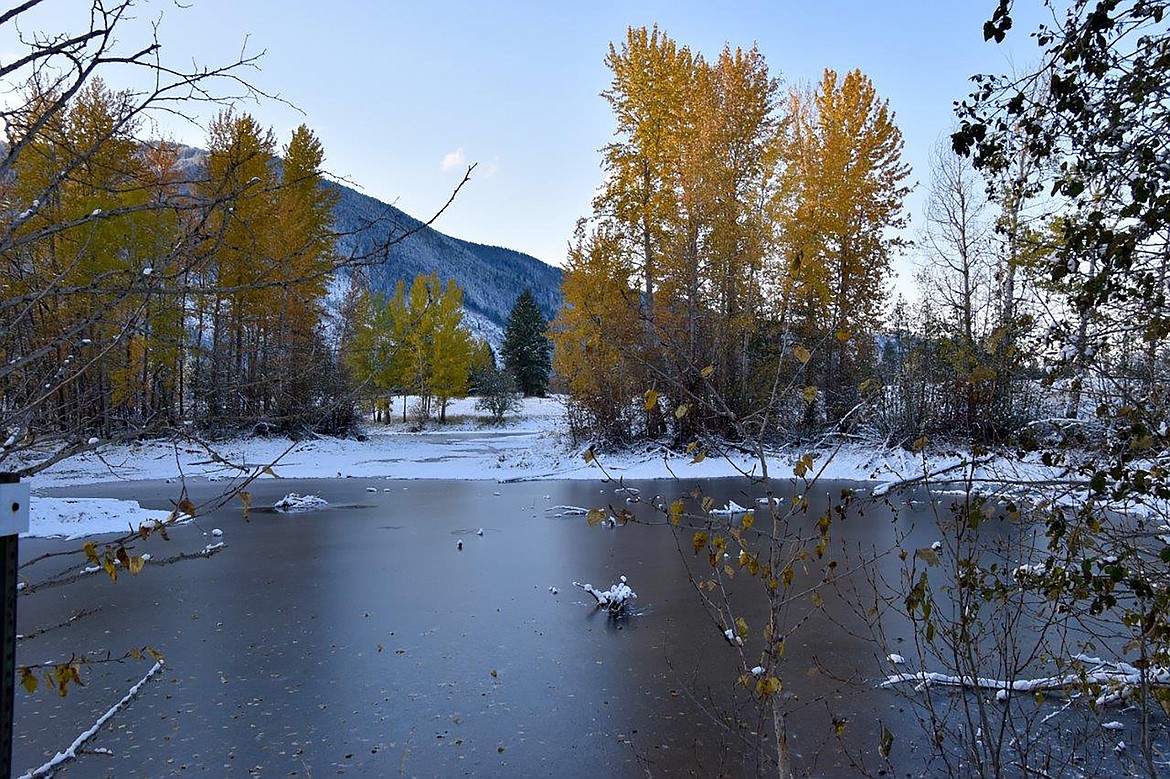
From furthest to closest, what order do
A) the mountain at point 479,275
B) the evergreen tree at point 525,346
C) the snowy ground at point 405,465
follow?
the mountain at point 479,275, the evergreen tree at point 525,346, the snowy ground at point 405,465

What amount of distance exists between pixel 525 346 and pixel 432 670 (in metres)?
55.7

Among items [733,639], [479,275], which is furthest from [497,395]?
[479,275]

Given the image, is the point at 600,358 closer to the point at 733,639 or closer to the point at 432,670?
the point at 432,670

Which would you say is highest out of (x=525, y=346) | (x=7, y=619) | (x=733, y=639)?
(x=525, y=346)

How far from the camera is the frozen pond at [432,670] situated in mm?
3895

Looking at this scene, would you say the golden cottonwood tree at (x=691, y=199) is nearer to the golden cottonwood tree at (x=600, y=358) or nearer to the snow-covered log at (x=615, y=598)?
the golden cottonwood tree at (x=600, y=358)

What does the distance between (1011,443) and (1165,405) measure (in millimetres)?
484

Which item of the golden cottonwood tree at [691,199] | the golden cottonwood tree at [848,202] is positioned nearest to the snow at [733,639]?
the golden cottonwood tree at [691,199]

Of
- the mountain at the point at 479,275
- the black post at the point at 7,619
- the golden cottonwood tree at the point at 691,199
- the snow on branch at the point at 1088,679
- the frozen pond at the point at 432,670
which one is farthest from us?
the mountain at the point at 479,275

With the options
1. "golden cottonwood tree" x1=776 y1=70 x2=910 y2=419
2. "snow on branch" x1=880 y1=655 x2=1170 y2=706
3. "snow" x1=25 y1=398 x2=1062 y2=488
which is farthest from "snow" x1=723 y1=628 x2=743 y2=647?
"golden cottonwood tree" x1=776 y1=70 x2=910 y2=419

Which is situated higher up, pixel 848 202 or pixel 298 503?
pixel 848 202

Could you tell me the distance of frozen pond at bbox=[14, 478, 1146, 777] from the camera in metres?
3.89

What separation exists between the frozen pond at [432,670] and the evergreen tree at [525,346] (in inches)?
2000

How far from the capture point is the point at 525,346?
60.5 meters
